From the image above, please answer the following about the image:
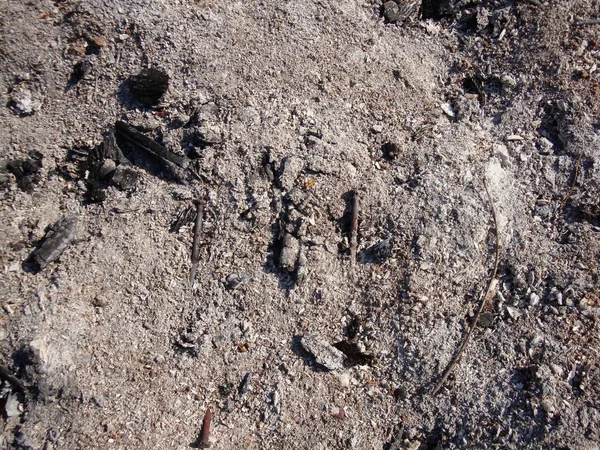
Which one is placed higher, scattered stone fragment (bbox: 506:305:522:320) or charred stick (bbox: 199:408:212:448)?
scattered stone fragment (bbox: 506:305:522:320)

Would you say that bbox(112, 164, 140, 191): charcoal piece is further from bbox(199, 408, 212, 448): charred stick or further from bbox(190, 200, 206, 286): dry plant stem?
bbox(199, 408, 212, 448): charred stick

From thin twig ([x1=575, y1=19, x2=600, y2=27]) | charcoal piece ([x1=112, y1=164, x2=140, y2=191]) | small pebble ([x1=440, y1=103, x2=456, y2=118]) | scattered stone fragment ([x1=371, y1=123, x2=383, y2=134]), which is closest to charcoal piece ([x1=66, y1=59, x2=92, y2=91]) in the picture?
charcoal piece ([x1=112, y1=164, x2=140, y2=191])

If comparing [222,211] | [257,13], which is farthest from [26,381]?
[257,13]

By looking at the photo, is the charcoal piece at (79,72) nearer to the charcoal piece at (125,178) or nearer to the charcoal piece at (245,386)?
the charcoal piece at (125,178)

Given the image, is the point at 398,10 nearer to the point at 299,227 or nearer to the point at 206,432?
the point at 299,227

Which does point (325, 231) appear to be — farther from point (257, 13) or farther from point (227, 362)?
point (257, 13)

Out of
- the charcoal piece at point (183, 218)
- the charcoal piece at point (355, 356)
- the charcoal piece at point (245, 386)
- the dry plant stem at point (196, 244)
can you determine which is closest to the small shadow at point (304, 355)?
the charcoal piece at point (355, 356)

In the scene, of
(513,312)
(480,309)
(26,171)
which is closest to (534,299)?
(513,312)
